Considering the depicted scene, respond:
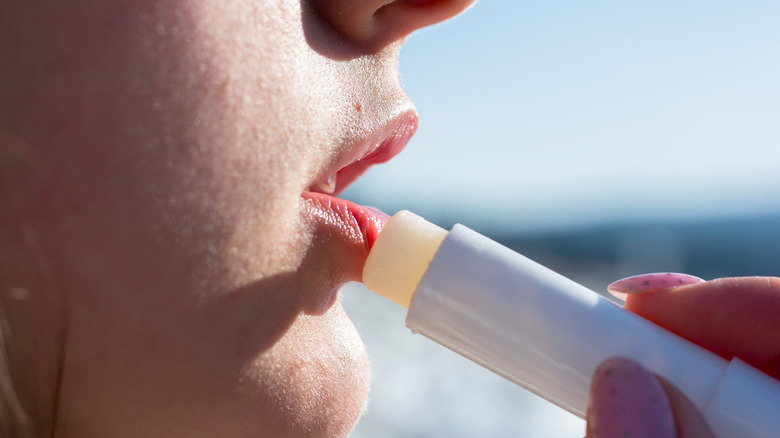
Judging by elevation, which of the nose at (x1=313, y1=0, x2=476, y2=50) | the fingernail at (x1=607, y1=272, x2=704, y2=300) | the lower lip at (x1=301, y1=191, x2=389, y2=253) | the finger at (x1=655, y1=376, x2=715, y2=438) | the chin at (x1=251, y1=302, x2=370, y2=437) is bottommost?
the chin at (x1=251, y1=302, x2=370, y2=437)

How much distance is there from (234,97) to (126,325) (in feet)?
0.50

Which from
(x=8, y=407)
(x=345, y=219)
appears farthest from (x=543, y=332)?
(x=8, y=407)

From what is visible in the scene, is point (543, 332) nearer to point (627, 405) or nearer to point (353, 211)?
point (627, 405)

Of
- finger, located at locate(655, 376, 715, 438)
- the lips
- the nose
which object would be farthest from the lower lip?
finger, located at locate(655, 376, 715, 438)

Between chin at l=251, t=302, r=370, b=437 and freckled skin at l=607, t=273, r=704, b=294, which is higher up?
freckled skin at l=607, t=273, r=704, b=294

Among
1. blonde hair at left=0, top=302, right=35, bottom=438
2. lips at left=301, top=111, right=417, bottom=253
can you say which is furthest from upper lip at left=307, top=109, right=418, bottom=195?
blonde hair at left=0, top=302, right=35, bottom=438

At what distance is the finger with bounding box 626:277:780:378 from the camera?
17.5 inches

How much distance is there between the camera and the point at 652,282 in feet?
1.53

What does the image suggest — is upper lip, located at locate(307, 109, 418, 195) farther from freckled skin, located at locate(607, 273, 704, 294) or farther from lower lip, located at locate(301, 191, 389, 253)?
freckled skin, located at locate(607, 273, 704, 294)

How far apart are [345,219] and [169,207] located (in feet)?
0.48

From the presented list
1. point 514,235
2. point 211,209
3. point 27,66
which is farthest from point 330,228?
point 514,235

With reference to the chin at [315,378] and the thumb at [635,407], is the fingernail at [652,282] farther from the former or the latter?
the chin at [315,378]

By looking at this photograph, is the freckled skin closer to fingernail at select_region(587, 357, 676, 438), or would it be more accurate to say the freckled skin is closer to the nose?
fingernail at select_region(587, 357, 676, 438)

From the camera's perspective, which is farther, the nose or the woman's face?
the nose
